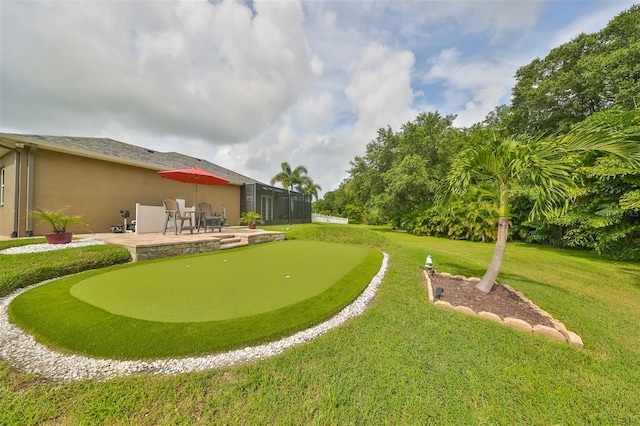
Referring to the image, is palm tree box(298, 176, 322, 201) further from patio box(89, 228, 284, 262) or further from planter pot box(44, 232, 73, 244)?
planter pot box(44, 232, 73, 244)

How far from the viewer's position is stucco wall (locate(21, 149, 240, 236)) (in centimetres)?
711

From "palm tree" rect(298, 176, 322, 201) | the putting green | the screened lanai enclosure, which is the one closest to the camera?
the putting green

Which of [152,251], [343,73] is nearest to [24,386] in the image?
[152,251]

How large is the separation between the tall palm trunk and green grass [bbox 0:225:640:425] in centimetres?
91

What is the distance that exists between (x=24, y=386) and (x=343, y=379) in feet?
7.57

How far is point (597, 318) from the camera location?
316 cm

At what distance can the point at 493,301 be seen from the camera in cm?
336

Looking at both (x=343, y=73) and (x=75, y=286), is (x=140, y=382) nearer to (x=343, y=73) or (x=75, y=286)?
(x=75, y=286)

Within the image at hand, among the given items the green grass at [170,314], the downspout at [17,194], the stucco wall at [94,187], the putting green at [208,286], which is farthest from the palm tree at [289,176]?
the green grass at [170,314]

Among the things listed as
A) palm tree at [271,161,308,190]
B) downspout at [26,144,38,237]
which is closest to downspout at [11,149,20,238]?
downspout at [26,144,38,237]

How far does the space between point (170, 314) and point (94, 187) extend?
874 cm

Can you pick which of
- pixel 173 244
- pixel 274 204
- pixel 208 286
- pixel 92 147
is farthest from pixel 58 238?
pixel 274 204

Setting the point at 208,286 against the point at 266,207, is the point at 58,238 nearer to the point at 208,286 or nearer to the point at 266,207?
the point at 208,286

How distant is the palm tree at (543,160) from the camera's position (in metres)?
2.83
